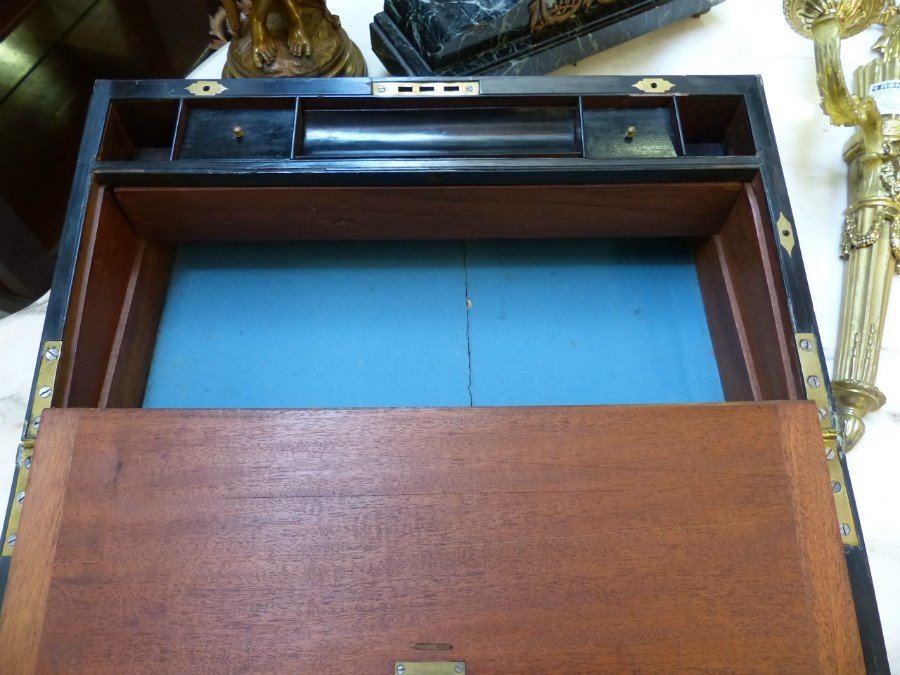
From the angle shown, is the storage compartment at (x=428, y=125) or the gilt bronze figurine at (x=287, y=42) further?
the gilt bronze figurine at (x=287, y=42)

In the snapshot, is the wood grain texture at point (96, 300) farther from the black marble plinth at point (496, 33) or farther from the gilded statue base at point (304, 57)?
the black marble plinth at point (496, 33)

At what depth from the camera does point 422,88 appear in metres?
1.21

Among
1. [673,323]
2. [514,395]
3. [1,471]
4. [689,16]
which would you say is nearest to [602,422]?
[514,395]

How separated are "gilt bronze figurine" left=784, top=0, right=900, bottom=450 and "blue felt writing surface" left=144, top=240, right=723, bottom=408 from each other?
0.24m

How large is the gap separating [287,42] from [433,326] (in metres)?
0.67

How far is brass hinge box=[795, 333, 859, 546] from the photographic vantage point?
0.94 metres

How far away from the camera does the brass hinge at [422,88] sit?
120cm

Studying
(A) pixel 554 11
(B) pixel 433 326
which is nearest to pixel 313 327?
(B) pixel 433 326

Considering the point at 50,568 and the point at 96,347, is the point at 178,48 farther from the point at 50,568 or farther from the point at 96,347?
the point at 50,568

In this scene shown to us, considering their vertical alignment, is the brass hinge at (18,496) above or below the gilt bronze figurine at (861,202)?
below

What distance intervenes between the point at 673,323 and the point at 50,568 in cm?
104

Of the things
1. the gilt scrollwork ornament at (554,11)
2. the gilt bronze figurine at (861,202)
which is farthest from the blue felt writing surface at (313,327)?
the gilt bronze figurine at (861,202)

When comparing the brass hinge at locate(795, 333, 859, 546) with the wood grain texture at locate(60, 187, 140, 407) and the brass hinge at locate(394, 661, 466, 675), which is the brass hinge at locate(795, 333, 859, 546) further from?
the wood grain texture at locate(60, 187, 140, 407)

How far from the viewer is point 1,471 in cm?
120
